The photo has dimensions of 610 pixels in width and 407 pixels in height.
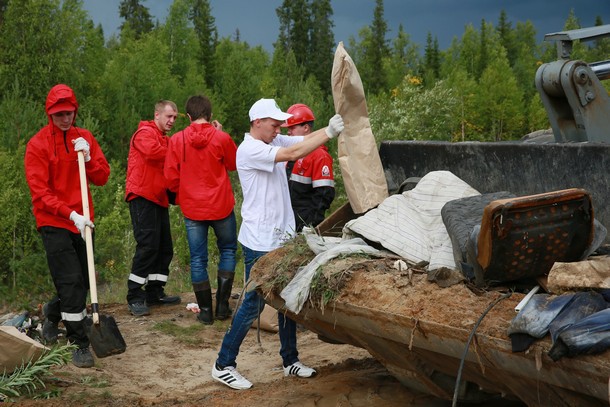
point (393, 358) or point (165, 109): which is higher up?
point (165, 109)

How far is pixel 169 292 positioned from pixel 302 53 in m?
23.6

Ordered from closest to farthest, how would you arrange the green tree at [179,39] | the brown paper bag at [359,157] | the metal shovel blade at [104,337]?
the brown paper bag at [359,157], the metal shovel blade at [104,337], the green tree at [179,39]

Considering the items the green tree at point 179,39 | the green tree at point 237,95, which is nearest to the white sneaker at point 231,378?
the green tree at point 237,95

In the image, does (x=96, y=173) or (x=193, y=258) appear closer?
(x=96, y=173)

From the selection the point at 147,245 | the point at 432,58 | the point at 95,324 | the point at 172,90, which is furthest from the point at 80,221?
the point at 432,58

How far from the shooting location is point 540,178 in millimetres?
5082

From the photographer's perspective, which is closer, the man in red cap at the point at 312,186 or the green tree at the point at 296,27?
the man in red cap at the point at 312,186

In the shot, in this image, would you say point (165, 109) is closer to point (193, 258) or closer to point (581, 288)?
point (193, 258)

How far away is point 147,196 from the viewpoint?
804 cm

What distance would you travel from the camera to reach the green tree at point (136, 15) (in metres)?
31.6

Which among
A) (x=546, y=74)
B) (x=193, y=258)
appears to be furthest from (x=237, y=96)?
(x=546, y=74)

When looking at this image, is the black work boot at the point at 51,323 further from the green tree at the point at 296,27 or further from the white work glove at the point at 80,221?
the green tree at the point at 296,27

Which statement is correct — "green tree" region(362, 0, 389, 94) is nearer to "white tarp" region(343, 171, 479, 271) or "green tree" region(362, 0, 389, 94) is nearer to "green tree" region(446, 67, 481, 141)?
"green tree" region(446, 67, 481, 141)

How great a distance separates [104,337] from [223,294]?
1408 millimetres
